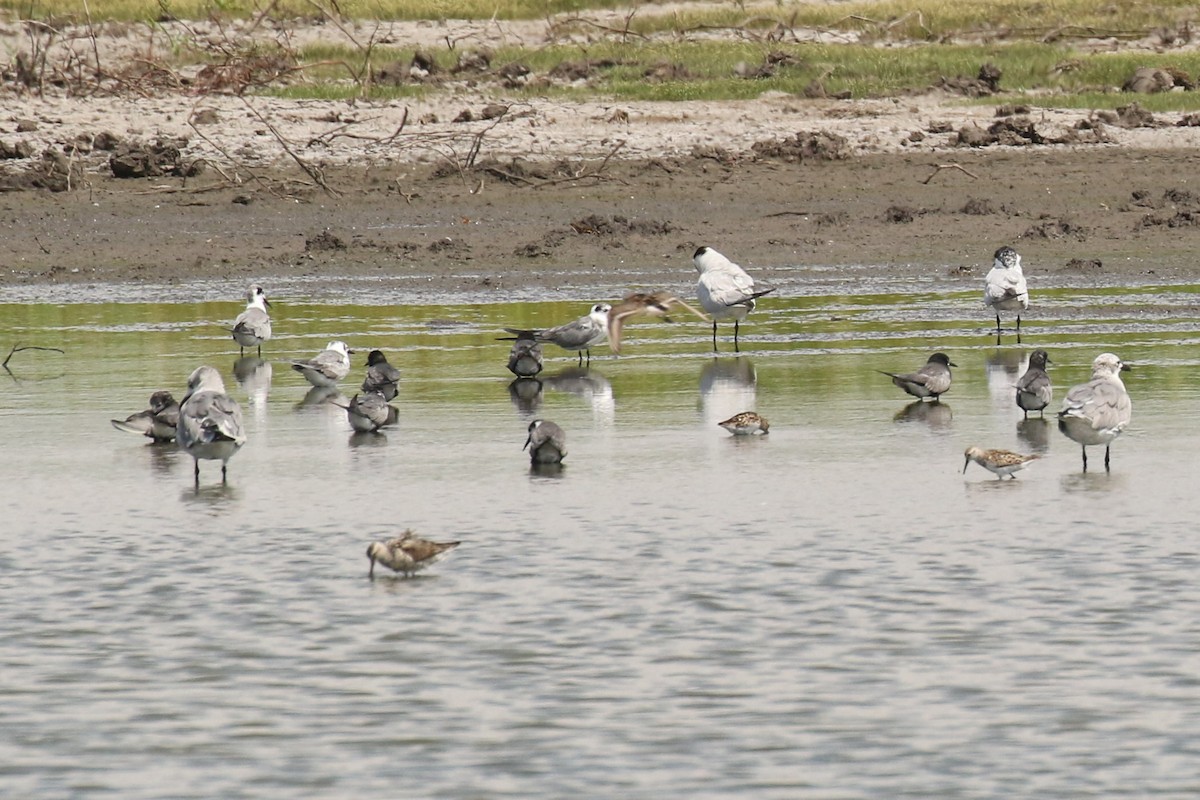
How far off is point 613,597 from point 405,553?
0.94m

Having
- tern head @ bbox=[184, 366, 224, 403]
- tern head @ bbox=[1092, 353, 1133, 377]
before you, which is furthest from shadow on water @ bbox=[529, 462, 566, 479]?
tern head @ bbox=[1092, 353, 1133, 377]

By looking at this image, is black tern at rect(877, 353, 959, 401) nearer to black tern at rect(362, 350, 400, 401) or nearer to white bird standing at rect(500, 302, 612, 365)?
white bird standing at rect(500, 302, 612, 365)

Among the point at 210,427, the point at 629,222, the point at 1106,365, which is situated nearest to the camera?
the point at 210,427

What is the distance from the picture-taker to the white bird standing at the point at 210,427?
11.2 metres

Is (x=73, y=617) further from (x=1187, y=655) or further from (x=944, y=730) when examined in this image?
(x=1187, y=655)

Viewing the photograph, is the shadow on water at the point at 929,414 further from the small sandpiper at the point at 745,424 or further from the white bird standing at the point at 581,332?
the white bird standing at the point at 581,332

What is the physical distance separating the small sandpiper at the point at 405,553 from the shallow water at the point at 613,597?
9 centimetres

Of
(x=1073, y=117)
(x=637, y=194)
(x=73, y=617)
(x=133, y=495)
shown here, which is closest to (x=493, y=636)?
(x=73, y=617)

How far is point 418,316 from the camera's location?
62.0 ft

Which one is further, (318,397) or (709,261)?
(709,261)

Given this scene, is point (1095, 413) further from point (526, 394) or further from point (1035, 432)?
point (526, 394)

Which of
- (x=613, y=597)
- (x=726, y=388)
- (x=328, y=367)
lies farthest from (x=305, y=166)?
(x=613, y=597)

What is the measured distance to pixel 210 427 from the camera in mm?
11242

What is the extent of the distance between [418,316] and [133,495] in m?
7.72
